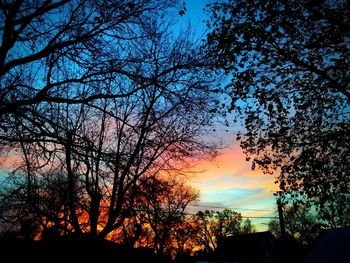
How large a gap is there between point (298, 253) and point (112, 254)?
1910 inches

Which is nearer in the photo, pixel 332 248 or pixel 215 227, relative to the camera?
pixel 332 248

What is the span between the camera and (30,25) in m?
7.73

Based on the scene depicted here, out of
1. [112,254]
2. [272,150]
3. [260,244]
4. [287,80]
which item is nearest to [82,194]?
[112,254]

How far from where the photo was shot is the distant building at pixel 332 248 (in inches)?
654

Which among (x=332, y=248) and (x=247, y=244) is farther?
(x=247, y=244)

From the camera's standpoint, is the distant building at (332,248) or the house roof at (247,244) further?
the house roof at (247,244)

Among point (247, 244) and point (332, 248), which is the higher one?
point (247, 244)

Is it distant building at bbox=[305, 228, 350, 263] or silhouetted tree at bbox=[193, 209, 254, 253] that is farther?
silhouetted tree at bbox=[193, 209, 254, 253]

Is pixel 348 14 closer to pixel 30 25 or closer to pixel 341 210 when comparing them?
pixel 341 210

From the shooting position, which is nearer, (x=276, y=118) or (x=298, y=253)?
(x=276, y=118)

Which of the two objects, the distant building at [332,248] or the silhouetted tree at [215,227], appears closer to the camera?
the distant building at [332,248]

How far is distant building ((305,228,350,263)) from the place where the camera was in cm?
1661

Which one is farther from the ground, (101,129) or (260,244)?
(101,129)

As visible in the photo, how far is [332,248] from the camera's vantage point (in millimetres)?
17672
